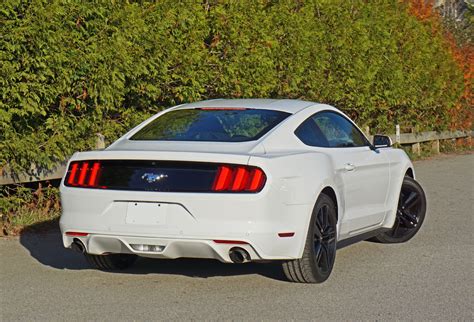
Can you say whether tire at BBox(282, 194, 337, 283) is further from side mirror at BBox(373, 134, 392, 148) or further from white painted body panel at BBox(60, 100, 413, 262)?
side mirror at BBox(373, 134, 392, 148)

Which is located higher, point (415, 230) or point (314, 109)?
point (314, 109)

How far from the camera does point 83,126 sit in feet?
36.4

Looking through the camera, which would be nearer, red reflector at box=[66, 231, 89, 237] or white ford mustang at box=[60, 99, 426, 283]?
white ford mustang at box=[60, 99, 426, 283]

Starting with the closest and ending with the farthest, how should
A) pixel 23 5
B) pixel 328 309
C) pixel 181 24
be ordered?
pixel 328 309 → pixel 23 5 → pixel 181 24

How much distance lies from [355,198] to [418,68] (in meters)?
15.6

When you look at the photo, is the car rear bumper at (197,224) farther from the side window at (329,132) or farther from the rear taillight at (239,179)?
the side window at (329,132)

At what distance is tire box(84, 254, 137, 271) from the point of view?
809 cm

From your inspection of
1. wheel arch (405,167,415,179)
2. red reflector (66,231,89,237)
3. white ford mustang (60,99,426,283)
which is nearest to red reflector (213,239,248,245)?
white ford mustang (60,99,426,283)

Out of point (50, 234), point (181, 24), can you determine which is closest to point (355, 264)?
point (50, 234)

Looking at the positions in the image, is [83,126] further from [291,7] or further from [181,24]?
[291,7]

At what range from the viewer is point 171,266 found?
333 inches

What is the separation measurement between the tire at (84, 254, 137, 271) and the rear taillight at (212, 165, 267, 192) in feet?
5.34

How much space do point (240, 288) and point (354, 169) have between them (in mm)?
1647

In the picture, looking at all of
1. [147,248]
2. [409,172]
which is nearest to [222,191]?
[147,248]
